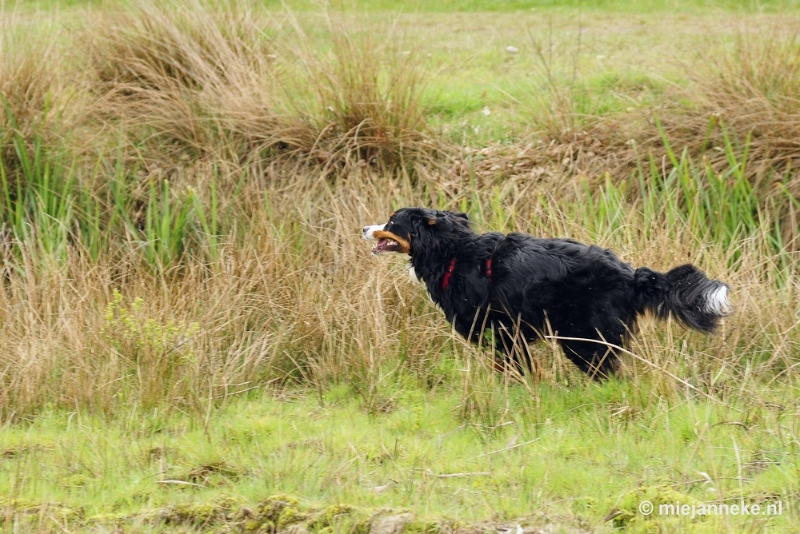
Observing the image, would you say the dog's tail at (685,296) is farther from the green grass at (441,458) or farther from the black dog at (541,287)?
the green grass at (441,458)

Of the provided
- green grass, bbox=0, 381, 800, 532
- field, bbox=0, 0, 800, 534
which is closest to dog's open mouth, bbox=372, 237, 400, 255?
field, bbox=0, 0, 800, 534

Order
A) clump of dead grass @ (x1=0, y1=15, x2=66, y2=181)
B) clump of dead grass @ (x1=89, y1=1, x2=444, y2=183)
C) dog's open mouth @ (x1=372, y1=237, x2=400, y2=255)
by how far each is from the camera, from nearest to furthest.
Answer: dog's open mouth @ (x1=372, y1=237, x2=400, y2=255), clump of dead grass @ (x1=0, y1=15, x2=66, y2=181), clump of dead grass @ (x1=89, y1=1, x2=444, y2=183)

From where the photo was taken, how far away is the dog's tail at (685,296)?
16.7 feet

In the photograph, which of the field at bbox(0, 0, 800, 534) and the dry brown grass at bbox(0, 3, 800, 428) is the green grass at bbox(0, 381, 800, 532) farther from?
the dry brown grass at bbox(0, 3, 800, 428)

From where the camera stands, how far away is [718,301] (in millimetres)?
5051

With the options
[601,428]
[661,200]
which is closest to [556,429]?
[601,428]

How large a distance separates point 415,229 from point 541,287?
996 mm

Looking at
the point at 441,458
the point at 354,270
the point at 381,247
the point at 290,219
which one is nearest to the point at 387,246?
the point at 381,247

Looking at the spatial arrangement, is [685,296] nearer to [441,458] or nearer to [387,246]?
[441,458]

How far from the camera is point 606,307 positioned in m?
5.45

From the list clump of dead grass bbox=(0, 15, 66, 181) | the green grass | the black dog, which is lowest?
the green grass

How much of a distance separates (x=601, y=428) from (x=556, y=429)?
25 cm

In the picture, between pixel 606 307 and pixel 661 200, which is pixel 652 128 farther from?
pixel 606 307

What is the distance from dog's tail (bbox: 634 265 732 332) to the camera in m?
5.09
